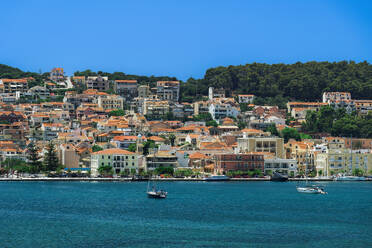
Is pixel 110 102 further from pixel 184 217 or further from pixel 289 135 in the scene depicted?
pixel 184 217

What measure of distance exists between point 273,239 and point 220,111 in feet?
284

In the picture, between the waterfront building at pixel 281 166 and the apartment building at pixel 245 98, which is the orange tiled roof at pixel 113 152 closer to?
the waterfront building at pixel 281 166

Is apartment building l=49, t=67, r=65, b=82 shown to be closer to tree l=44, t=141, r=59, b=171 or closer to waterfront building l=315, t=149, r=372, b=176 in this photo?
tree l=44, t=141, r=59, b=171

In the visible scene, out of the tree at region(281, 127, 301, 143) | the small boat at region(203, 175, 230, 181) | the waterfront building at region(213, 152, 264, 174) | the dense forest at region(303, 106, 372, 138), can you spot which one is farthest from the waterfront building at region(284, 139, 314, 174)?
the dense forest at region(303, 106, 372, 138)

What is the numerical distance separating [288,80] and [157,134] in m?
40.7

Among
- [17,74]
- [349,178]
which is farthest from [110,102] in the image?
[349,178]

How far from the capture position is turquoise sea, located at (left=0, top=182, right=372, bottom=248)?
3925 cm

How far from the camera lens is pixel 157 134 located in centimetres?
11181

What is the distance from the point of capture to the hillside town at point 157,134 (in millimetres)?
91125

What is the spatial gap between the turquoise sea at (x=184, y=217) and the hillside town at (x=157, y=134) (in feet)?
50.2

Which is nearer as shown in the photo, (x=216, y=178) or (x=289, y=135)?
(x=216, y=178)

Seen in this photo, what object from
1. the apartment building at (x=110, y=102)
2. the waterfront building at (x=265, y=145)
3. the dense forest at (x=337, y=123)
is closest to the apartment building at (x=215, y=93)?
the apartment building at (x=110, y=102)

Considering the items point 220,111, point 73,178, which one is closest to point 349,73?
point 220,111

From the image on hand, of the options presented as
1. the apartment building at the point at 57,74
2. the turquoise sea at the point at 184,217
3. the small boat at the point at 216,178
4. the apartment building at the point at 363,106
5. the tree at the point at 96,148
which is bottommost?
the turquoise sea at the point at 184,217
